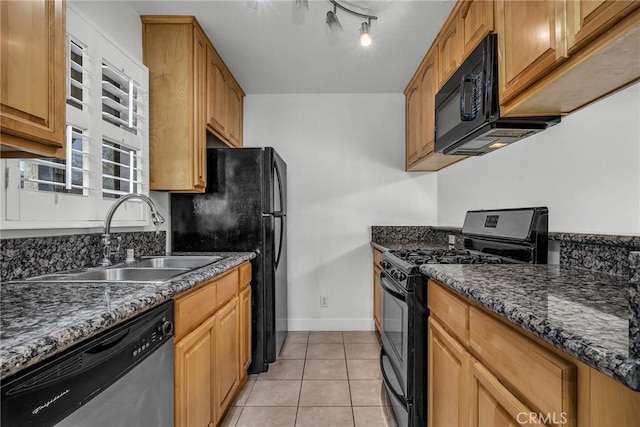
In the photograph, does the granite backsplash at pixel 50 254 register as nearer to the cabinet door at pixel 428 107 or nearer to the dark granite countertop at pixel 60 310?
the dark granite countertop at pixel 60 310

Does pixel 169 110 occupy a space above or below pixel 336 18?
below

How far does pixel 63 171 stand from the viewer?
146 cm

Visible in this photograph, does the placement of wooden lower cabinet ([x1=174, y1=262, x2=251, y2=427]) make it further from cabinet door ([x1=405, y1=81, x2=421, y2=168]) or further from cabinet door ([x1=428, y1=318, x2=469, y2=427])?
cabinet door ([x1=405, y1=81, x2=421, y2=168])

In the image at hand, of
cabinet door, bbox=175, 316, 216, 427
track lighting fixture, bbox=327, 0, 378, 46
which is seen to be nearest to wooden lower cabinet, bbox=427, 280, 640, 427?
cabinet door, bbox=175, 316, 216, 427

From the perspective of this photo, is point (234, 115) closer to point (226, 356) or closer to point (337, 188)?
point (337, 188)

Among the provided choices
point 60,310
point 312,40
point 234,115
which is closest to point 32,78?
point 60,310

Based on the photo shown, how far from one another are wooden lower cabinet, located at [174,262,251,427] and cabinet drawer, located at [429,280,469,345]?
3.25 ft

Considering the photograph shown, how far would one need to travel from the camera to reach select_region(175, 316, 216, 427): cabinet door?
1230mm

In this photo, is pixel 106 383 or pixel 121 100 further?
pixel 121 100

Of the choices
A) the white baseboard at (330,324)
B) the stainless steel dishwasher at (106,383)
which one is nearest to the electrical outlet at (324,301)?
the white baseboard at (330,324)

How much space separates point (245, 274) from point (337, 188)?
1467mm

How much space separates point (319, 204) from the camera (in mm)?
3318

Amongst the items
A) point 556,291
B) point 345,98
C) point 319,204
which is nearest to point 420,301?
point 556,291

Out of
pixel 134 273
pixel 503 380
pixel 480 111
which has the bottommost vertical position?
pixel 503 380
